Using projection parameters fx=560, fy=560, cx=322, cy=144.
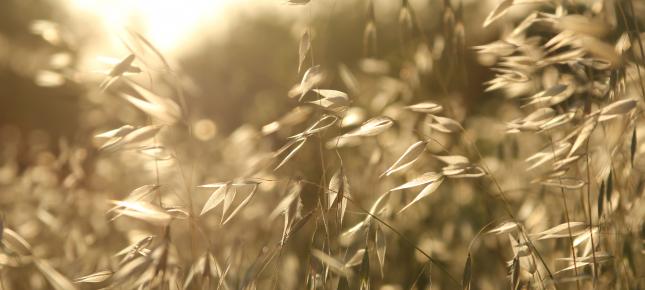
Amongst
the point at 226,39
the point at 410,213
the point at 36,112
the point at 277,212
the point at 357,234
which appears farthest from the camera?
the point at 226,39

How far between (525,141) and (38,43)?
30.9 ft

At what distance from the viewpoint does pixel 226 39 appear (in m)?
12.0

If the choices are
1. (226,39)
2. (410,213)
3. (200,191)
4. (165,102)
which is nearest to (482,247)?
(410,213)

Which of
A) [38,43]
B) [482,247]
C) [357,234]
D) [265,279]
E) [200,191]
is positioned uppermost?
[357,234]

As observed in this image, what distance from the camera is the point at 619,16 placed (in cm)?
107

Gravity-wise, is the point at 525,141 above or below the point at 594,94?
below

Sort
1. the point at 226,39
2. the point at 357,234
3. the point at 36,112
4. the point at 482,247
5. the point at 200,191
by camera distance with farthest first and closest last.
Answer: the point at 226,39
the point at 36,112
the point at 200,191
the point at 482,247
the point at 357,234

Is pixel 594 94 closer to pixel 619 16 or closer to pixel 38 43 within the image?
Answer: pixel 619 16

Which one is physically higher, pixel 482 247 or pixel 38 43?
pixel 482 247

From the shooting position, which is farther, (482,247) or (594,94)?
(482,247)

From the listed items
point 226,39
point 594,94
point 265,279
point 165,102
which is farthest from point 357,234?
point 226,39

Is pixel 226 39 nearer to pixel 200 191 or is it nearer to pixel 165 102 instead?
pixel 200 191

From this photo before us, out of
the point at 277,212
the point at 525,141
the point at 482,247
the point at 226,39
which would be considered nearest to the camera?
the point at 277,212

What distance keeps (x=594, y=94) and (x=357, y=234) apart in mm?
557
